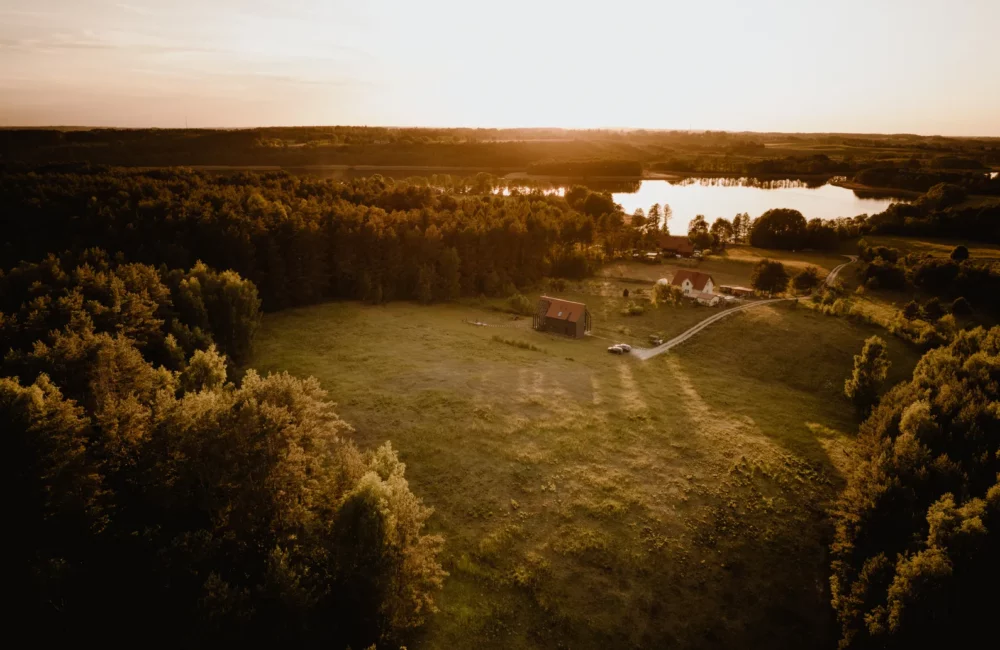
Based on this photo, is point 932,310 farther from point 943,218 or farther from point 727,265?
point 943,218

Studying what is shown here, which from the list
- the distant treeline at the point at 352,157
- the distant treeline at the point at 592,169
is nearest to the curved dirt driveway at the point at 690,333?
the distant treeline at the point at 352,157

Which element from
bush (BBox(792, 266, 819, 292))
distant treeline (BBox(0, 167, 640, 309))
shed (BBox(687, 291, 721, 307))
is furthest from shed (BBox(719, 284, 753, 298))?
distant treeline (BBox(0, 167, 640, 309))

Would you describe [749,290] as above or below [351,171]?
below

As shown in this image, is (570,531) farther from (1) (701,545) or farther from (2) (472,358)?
(2) (472,358)

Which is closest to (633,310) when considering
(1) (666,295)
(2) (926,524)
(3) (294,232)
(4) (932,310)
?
(1) (666,295)

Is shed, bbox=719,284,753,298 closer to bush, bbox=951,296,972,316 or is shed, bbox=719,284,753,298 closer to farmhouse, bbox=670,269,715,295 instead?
farmhouse, bbox=670,269,715,295

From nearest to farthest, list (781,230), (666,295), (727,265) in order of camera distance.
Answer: (666,295) < (727,265) < (781,230)

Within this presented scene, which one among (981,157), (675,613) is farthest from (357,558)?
(981,157)
